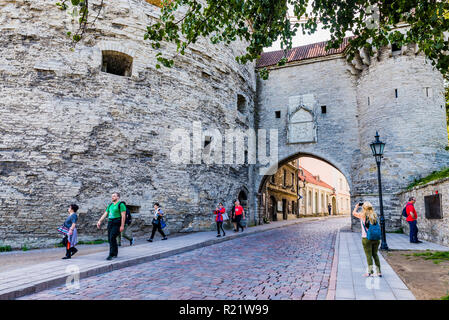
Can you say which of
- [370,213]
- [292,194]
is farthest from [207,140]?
[292,194]

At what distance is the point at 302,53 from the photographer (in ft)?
64.6

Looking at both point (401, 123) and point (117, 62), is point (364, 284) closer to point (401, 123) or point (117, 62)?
point (117, 62)

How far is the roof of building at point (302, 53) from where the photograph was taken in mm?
18667

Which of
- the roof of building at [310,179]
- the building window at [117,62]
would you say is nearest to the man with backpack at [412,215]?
the building window at [117,62]

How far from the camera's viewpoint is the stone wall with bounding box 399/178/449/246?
8602 millimetres

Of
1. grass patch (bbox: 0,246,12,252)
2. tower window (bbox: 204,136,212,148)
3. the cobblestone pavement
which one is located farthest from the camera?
tower window (bbox: 204,136,212,148)

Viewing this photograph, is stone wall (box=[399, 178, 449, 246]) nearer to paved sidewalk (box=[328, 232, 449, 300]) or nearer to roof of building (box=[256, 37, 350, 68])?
paved sidewalk (box=[328, 232, 449, 300])

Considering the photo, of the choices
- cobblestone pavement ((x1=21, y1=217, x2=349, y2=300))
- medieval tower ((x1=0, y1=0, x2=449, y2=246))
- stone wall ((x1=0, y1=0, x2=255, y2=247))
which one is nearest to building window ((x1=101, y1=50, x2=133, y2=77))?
medieval tower ((x1=0, y1=0, x2=449, y2=246))

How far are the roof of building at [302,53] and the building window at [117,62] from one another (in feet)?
33.5

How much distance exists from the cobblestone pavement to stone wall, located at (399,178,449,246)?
357cm

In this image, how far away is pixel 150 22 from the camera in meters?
12.5

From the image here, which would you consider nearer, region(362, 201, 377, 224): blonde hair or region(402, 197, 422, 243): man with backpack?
region(362, 201, 377, 224): blonde hair

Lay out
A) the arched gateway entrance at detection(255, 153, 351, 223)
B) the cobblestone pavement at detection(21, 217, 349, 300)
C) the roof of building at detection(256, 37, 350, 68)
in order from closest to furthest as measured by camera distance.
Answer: the cobblestone pavement at detection(21, 217, 349, 300) < the roof of building at detection(256, 37, 350, 68) < the arched gateway entrance at detection(255, 153, 351, 223)
